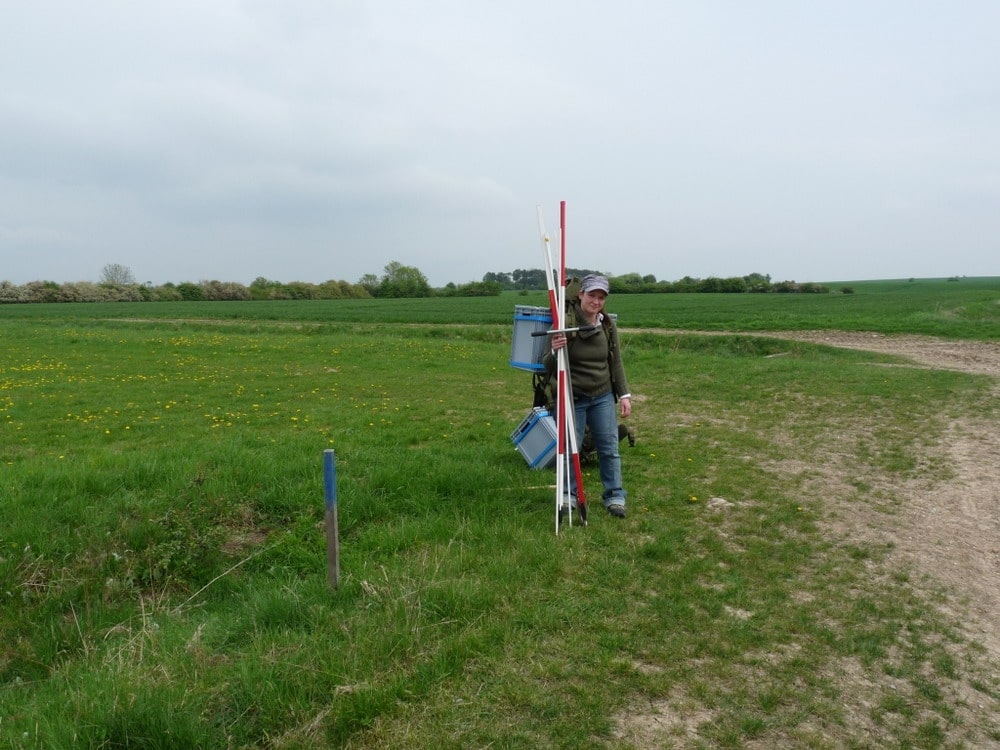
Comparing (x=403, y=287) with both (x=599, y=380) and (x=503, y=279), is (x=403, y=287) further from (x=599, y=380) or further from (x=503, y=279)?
(x=599, y=380)

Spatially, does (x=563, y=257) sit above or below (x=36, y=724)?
above

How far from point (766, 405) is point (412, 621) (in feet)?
33.0

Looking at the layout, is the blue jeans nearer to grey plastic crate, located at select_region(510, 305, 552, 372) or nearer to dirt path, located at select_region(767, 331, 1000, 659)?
grey plastic crate, located at select_region(510, 305, 552, 372)

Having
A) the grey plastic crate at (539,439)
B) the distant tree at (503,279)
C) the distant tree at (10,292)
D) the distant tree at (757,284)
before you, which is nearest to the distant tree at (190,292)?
the distant tree at (10,292)

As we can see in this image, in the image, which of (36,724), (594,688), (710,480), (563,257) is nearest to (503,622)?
(594,688)

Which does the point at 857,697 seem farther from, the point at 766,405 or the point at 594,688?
the point at 766,405

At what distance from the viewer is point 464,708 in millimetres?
3346

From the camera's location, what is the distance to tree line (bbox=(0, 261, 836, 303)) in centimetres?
8325

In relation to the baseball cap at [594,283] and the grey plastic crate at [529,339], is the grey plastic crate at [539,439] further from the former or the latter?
the baseball cap at [594,283]

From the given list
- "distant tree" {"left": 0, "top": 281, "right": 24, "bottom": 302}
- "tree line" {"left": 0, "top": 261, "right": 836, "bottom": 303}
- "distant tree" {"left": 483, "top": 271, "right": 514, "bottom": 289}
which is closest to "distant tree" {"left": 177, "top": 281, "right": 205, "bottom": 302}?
"tree line" {"left": 0, "top": 261, "right": 836, "bottom": 303}

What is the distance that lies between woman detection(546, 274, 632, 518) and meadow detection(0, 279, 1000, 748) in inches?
19.0

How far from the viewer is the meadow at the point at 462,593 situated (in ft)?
10.8

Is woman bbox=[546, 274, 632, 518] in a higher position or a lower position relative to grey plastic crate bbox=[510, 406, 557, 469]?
higher

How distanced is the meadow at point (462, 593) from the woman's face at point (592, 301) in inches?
78.2
